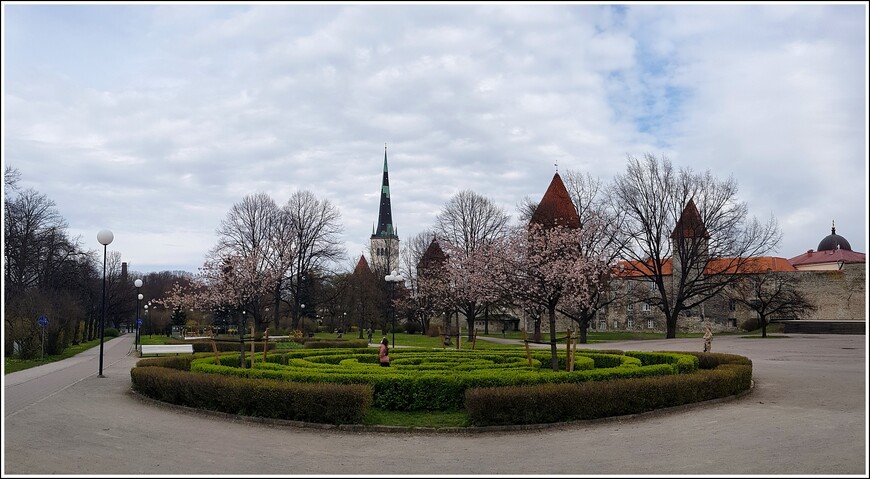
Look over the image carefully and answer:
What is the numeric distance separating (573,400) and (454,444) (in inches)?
104

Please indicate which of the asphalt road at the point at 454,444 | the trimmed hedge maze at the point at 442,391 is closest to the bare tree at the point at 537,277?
the trimmed hedge maze at the point at 442,391

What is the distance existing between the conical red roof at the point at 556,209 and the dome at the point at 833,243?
5339cm

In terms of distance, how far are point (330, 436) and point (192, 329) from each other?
180 feet

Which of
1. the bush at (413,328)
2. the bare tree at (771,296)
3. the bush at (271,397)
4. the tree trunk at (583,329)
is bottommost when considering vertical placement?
the bush at (413,328)

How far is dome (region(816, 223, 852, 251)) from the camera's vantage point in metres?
89.7

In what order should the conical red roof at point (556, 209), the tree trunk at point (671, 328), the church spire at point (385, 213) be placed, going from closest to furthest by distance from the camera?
1. the tree trunk at point (671, 328)
2. the conical red roof at point (556, 209)
3. the church spire at point (385, 213)

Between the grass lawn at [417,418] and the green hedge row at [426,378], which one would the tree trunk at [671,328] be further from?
the grass lawn at [417,418]

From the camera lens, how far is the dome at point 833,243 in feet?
294

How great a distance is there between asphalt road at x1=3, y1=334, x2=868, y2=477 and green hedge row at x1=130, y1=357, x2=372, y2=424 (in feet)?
1.04

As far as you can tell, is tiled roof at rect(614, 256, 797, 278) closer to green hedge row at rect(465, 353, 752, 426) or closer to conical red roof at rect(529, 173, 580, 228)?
conical red roof at rect(529, 173, 580, 228)

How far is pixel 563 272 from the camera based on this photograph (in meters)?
18.7

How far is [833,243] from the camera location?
89812mm

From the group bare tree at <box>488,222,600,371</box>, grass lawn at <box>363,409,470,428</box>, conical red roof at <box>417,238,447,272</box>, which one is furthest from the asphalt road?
conical red roof at <box>417,238,447,272</box>

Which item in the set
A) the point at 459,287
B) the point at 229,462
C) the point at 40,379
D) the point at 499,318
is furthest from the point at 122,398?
the point at 499,318
